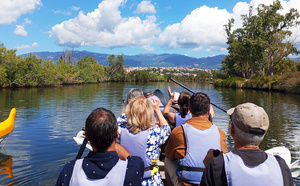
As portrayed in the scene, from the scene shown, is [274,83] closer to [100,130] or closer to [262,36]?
[262,36]

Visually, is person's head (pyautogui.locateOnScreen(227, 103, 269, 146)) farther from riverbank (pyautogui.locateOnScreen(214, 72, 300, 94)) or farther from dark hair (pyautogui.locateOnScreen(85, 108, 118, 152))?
riverbank (pyautogui.locateOnScreen(214, 72, 300, 94))

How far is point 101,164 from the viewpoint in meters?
1.50

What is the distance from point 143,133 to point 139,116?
17 cm

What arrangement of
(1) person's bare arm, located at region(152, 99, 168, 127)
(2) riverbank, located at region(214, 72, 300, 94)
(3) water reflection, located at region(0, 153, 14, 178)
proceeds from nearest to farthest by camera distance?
(1) person's bare arm, located at region(152, 99, 168, 127) < (3) water reflection, located at region(0, 153, 14, 178) < (2) riverbank, located at region(214, 72, 300, 94)

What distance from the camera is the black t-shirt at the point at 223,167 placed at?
145 cm

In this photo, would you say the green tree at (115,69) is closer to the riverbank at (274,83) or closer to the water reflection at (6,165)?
the riverbank at (274,83)

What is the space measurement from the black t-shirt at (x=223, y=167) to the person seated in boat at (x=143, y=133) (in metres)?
0.96

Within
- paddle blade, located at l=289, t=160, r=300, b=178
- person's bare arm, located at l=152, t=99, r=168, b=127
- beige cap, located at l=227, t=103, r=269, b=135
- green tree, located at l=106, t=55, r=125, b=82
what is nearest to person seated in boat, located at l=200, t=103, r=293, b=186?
beige cap, located at l=227, t=103, r=269, b=135

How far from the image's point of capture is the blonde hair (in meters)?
2.32

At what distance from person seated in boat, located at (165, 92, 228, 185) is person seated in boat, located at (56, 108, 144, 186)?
885mm

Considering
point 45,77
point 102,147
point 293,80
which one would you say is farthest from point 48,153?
point 45,77

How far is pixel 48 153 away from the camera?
6.31 metres

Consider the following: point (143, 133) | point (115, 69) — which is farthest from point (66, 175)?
point (115, 69)

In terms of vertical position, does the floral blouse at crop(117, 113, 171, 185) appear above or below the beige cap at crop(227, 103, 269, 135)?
below
